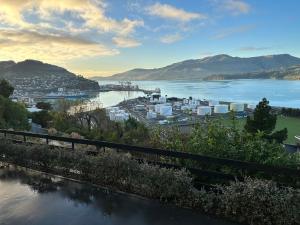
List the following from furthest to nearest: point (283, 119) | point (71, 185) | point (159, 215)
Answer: point (283, 119), point (71, 185), point (159, 215)

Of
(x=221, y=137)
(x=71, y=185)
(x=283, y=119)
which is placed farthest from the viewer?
(x=283, y=119)

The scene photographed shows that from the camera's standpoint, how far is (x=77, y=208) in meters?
5.11

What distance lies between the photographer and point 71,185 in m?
6.08

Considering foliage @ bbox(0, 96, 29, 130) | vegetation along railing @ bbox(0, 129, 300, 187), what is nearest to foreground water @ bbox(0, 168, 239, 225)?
vegetation along railing @ bbox(0, 129, 300, 187)

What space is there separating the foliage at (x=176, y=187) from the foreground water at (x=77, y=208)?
0.18 m

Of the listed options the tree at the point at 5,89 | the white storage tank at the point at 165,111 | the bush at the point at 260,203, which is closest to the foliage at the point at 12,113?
the tree at the point at 5,89

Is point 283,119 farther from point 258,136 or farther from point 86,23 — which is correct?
point 258,136

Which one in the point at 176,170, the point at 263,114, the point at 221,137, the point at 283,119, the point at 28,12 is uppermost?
the point at 28,12

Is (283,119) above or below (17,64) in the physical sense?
below

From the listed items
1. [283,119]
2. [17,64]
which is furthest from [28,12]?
[17,64]

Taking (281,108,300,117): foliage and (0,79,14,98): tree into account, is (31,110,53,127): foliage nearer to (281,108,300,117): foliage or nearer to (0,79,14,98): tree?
(0,79,14,98): tree

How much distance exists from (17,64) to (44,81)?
16.1 m

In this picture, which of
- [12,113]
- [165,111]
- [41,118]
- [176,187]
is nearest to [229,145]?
[176,187]

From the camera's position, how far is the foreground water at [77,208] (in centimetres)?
462
